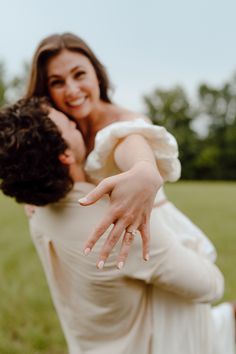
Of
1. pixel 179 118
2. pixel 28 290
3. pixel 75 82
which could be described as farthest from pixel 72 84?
pixel 179 118

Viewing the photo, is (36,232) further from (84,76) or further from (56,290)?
(84,76)

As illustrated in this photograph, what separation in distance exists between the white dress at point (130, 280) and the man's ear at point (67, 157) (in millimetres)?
90

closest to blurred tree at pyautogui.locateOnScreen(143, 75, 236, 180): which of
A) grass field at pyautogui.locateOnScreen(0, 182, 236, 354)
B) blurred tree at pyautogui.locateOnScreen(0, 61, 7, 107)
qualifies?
blurred tree at pyautogui.locateOnScreen(0, 61, 7, 107)

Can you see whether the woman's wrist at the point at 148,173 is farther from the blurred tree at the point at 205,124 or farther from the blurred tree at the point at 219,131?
the blurred tree at the point at 219,131

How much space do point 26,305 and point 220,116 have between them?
45.0m

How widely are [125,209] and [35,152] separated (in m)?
0.65

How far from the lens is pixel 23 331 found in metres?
4.01

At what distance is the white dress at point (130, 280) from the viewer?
6.87 ft

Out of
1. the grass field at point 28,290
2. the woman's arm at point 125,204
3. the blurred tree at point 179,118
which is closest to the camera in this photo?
the woman's arm at point 125,204

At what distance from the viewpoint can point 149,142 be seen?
1.96m

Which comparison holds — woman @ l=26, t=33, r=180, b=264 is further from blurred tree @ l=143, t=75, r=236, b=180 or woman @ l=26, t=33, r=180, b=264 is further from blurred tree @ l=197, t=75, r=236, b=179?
blurred tree @ l=197, t=75, r=236, b=179

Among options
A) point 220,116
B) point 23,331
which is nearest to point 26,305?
point 23,331

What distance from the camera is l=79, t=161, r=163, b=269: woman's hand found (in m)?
1.40

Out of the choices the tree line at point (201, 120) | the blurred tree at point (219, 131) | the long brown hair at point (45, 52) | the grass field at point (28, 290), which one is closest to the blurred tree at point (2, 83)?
the tree line at point (201, 120)
